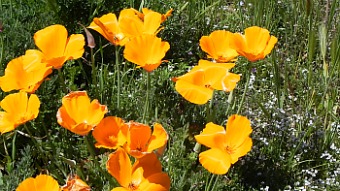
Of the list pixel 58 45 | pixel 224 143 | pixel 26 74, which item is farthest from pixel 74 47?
pixel 224 143

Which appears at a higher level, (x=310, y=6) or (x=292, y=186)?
(x=310, y=6)

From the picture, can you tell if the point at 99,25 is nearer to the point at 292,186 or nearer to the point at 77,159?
the point at 77,159

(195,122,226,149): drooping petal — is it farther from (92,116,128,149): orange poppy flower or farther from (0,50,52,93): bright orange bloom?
(0,50,52,93): bright orange bloom

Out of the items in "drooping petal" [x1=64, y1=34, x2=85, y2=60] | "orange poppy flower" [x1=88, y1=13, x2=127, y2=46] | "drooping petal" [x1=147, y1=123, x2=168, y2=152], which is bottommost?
"drooping petal" [x1=147, y1=123, x2=168, y2=152]

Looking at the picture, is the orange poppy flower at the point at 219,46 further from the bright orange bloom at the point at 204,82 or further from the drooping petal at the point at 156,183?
the drooping petal at the point at 156,183

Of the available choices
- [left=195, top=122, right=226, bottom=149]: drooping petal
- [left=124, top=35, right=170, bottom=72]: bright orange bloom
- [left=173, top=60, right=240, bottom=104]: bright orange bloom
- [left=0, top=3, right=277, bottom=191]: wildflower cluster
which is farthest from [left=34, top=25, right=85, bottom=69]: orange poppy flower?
[left=195, top=122, right=226, bottom=149]: drooping petal

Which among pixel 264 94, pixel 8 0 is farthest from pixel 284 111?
pixel 8 0
